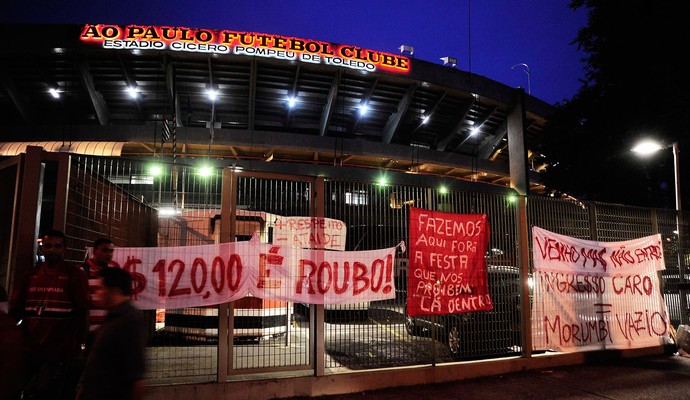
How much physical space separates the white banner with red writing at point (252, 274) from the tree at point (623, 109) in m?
11.2

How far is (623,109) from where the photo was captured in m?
16.9

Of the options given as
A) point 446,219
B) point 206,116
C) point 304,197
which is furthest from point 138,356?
point 206,116

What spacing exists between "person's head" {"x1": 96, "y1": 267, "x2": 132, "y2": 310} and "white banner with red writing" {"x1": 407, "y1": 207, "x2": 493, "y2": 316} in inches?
164

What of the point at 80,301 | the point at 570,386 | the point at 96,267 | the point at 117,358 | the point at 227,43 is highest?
the point at 227,43

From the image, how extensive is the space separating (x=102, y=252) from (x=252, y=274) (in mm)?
1736

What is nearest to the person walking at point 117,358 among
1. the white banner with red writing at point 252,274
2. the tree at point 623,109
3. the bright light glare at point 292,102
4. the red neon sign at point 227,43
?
the white banner with red writing at point 252,274

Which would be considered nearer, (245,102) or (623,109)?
(623,109)

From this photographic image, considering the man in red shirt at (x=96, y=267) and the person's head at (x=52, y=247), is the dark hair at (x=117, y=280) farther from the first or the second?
the man in red shirt at (x=96, y=267)

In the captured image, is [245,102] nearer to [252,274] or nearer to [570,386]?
[252,274]

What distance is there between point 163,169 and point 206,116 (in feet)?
62.0

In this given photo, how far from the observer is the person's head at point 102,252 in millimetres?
4727

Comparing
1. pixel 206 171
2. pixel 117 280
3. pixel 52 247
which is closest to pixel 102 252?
pixel 52 247

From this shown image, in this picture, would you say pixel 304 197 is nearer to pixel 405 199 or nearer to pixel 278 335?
pixel 405 199

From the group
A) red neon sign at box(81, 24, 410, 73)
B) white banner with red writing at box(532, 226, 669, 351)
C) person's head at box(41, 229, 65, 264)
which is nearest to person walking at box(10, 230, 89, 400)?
person's head at box(41, 229, 65, 264)
